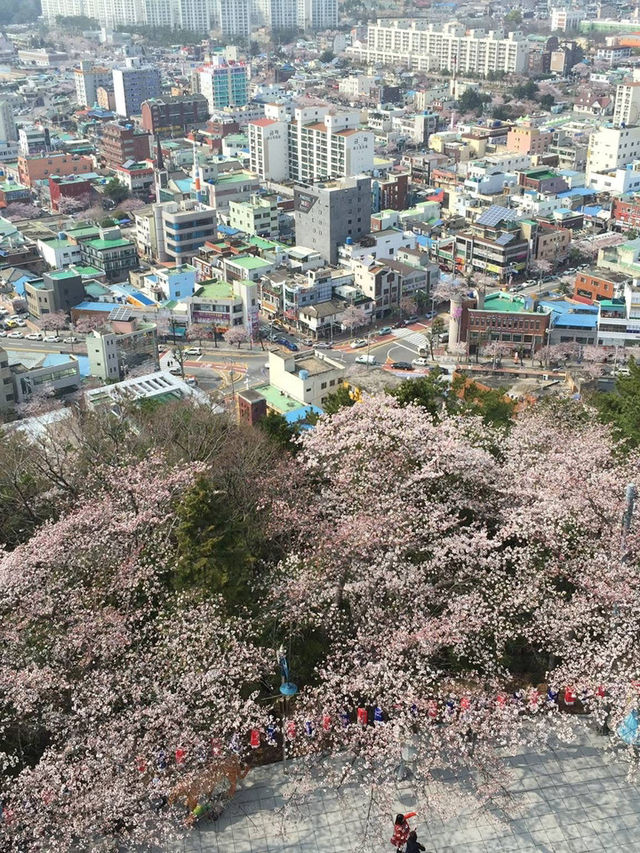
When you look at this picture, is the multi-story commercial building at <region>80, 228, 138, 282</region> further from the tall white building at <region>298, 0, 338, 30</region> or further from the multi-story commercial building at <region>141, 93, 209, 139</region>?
the tall white building at <region>298, 0, 338, 30</region>

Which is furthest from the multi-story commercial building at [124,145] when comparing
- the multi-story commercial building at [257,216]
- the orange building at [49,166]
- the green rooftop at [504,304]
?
the green rooftop at [504,304]

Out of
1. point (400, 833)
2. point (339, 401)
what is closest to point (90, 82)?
point (339, 401)

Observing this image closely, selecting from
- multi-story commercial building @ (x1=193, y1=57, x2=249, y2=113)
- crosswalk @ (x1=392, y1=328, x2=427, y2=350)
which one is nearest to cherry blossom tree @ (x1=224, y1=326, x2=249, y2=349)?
crosswalk @ (x1=392, y1=328, x2=427, y2=350)

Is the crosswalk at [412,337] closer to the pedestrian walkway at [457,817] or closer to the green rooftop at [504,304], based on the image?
the green rooftop at [504,304]

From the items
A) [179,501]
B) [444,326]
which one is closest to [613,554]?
[179,501]

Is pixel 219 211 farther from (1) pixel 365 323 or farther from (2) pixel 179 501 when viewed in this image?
(2) pixel 179 501

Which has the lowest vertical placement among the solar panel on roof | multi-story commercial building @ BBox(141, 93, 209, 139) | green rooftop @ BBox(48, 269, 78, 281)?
the solar panel on roof
